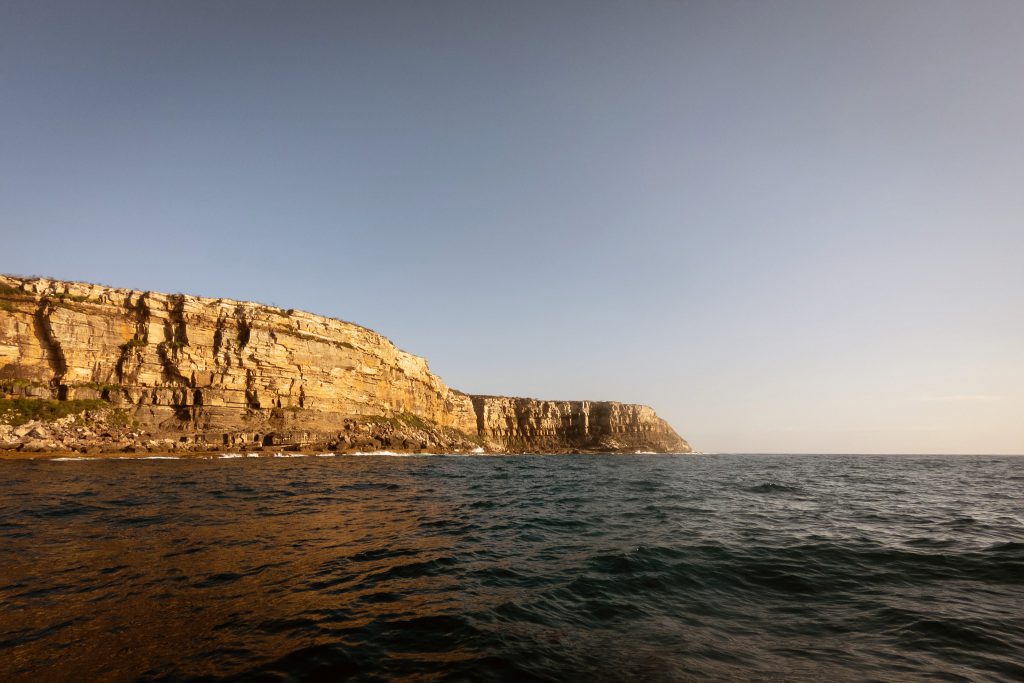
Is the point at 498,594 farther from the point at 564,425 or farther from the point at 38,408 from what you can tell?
the point at 564,425

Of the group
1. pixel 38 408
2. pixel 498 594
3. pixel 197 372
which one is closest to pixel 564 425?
pixel 197 372

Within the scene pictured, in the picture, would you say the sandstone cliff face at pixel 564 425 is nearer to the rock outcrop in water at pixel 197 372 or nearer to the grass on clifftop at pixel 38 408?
the rock outcrop in water at pixel 197 372

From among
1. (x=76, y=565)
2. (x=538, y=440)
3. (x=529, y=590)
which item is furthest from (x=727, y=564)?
(x=538, y=440)

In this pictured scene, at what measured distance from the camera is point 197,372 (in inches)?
2083

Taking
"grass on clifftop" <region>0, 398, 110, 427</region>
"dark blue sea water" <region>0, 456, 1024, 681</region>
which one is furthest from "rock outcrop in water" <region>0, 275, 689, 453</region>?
"dark blue sea water" <region>0, 456, 1024, 681</region>

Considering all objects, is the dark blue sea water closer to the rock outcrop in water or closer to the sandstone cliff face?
the rock outcrop in water

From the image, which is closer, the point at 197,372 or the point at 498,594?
the point at 498,594

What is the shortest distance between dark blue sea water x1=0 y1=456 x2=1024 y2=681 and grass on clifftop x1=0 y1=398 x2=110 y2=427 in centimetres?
3689

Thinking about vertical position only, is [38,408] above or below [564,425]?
above

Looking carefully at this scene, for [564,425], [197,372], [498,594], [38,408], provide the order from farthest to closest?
1. [564,425]
2. [197,372]
3. [38,408]
4. [498,594]

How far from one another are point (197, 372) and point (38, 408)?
44.1 feet

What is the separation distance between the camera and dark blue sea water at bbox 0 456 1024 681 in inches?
201

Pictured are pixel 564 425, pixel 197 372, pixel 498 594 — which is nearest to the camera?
pixel 498 594

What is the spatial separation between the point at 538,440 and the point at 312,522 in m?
125
